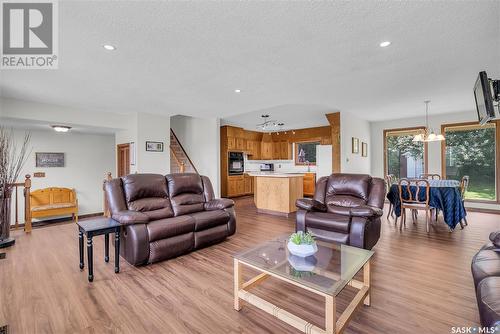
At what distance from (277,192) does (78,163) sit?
5.67m

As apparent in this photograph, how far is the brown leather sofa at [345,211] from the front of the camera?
2816 mm

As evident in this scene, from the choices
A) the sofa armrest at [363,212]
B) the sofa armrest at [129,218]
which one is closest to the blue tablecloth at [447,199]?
the sofa armrest at [363,212]

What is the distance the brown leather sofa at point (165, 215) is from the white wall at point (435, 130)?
18.5ft

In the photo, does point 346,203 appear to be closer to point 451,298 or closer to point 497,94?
point 451,298

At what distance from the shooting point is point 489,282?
4.52 ft

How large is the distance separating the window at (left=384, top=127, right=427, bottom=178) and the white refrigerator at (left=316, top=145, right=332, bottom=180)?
1.70m

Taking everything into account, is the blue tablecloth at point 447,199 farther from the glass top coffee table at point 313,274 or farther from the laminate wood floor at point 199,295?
the glass top coffee table at point 313,274

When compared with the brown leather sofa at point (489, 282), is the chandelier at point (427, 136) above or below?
above

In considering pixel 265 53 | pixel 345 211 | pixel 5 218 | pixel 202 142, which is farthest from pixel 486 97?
pixel 5 218

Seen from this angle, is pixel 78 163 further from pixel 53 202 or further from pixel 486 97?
pixel 486 97

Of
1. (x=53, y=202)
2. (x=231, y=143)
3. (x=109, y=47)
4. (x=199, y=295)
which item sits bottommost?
(x=199, y=295)

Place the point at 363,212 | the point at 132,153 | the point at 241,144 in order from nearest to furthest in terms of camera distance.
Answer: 1. the point at 363,212
2. the point at 132,153
3. the point at 241,144

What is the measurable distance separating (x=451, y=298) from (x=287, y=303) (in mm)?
1379

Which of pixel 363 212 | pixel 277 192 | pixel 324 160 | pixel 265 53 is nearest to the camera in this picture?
pixel 265 53
